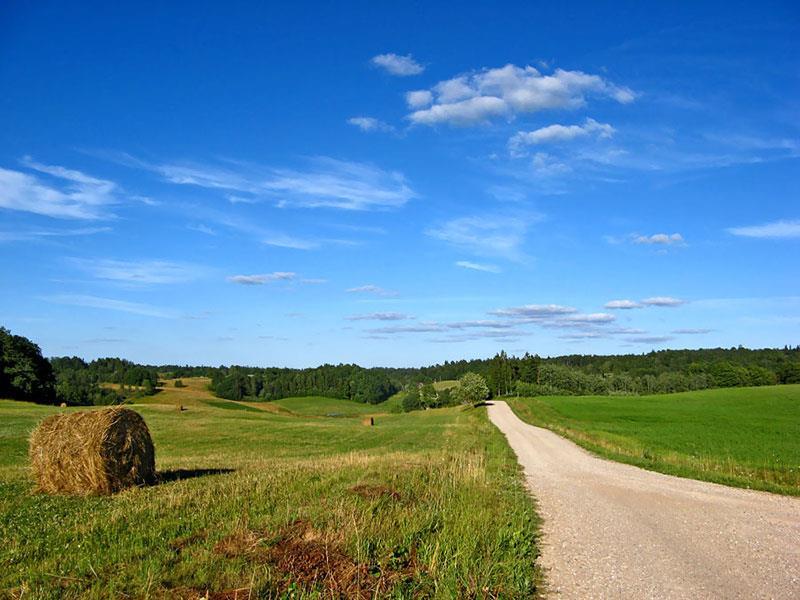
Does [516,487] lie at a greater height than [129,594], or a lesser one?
lesser

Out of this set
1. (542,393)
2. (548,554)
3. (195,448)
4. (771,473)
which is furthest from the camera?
(542,393)

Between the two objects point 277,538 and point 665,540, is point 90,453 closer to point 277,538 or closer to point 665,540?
point 277,538

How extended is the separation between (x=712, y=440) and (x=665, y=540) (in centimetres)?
3002

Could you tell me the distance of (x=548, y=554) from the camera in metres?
9.98

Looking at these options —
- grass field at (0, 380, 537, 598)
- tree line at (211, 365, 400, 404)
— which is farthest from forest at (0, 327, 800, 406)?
grass field at (0, 380, 537, 598)

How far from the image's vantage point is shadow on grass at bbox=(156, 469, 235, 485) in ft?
52.6

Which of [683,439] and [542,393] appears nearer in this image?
[683,439]

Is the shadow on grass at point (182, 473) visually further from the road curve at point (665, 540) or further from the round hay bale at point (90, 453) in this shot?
the road curve at point (665, 540)

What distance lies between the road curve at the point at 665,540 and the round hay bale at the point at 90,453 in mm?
10403

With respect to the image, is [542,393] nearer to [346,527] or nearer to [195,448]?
[195,448]

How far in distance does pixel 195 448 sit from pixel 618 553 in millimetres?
25583

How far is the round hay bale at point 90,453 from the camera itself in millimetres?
13632

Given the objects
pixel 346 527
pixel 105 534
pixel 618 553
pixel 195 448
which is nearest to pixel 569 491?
pixel 618 553

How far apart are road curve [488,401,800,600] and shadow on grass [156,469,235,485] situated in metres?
9.77
